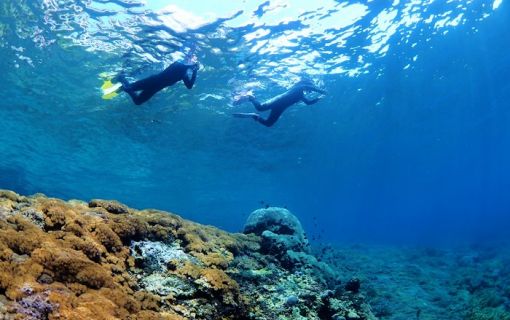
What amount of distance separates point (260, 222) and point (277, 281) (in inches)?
212

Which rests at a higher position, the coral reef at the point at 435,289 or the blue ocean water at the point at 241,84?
the blue ocean water at the point at 241,84

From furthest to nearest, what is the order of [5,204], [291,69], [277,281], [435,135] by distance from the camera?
[435,135], [291,69], [277,281], [5,204]

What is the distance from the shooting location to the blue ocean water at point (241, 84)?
16359mm

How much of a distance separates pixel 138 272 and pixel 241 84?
17492mm

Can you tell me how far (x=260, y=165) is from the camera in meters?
44.4

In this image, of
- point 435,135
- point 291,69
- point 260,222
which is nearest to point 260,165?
point 435,135

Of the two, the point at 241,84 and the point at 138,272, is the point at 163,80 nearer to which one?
the point at 138,272

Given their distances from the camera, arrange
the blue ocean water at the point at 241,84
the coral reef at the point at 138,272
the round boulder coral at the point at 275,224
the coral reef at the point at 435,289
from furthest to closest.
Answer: the blue ocean water at the point at 241,84
the round boulder coral at the point at 275,224
the coral reef at the point at 435,289
the coral reef at the point at 138,272

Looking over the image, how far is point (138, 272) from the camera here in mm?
6047

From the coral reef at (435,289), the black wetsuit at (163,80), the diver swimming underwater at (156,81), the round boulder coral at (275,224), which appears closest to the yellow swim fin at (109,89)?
the diver swimming underwater at (156,81)

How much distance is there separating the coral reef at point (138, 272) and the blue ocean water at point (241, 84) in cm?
428

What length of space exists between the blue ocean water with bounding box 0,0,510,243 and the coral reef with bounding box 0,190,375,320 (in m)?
4.28

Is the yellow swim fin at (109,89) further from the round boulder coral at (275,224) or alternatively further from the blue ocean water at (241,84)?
the round boulder coral at (275,224)

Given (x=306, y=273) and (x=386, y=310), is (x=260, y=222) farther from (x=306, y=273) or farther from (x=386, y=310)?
(x=386, y=310)
